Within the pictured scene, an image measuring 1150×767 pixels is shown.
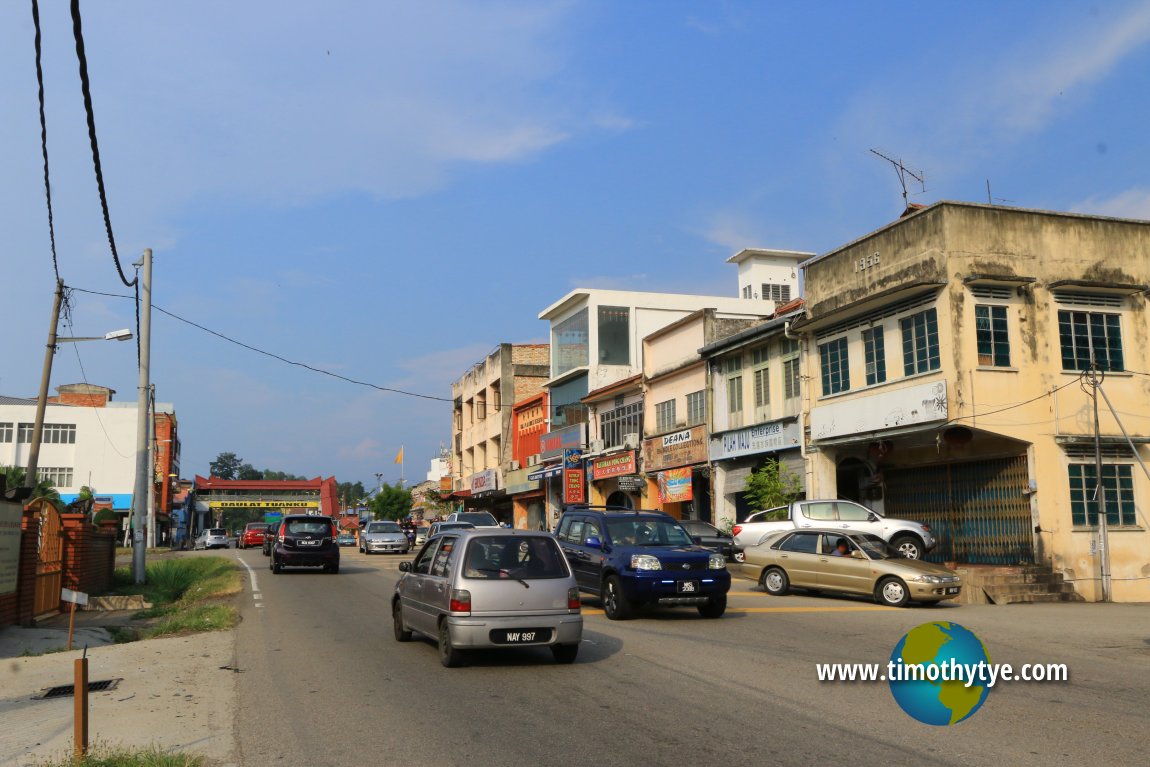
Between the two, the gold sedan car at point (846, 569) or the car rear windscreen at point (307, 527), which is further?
the car rear windscreen at point (307, 527)

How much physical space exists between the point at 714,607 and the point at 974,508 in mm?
12182

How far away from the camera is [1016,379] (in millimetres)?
23469

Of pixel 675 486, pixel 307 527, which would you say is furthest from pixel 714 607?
pixel 675 486

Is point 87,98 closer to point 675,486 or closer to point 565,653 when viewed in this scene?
point 565,653

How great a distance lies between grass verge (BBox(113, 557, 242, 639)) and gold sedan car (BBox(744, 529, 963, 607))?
1083 cm

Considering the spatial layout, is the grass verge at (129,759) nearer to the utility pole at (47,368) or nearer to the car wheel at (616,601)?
the car wheel at (616,601)

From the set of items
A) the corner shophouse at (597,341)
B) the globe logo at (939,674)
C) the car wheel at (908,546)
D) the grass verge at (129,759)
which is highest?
the corner shophouse at (597,341)

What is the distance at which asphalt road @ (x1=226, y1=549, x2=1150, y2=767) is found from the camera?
6941mm

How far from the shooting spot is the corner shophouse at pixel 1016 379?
75.3ft

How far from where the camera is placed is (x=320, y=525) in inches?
1096

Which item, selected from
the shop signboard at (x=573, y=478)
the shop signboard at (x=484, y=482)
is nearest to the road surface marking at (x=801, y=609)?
the shop signboard at (x=573, y=478)

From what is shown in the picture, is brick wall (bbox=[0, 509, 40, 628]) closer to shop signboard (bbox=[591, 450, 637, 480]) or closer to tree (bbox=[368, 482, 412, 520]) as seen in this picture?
shop signboard (bbox=[591, 450, 637, 480])

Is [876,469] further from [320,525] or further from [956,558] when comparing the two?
[320,525]

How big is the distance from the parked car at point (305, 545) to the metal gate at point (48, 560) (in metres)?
8.58
